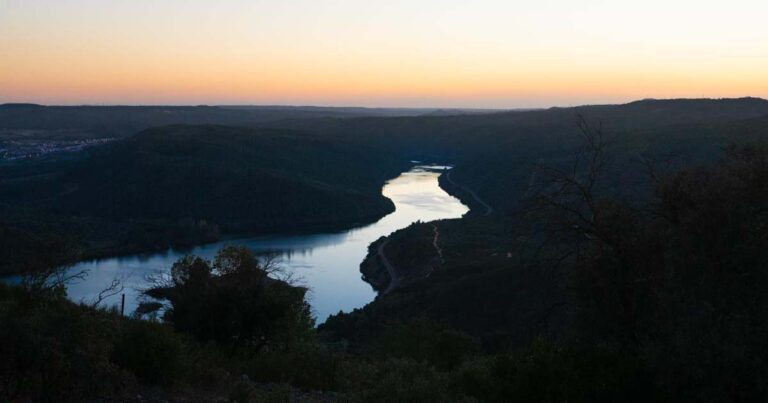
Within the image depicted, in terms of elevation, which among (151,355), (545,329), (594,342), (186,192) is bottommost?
(186,192)

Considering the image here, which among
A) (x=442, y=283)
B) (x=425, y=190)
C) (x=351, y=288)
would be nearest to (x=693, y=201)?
(x=442, y=283)

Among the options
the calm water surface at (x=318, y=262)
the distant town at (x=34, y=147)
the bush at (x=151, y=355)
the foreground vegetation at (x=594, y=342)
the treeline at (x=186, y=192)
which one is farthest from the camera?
the distant town at (x=34, y=147)

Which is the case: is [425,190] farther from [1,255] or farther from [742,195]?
[742,195]

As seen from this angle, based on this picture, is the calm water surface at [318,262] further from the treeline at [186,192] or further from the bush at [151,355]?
the bush at [151,355]

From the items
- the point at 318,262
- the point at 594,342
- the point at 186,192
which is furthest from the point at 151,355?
the point at 186,192

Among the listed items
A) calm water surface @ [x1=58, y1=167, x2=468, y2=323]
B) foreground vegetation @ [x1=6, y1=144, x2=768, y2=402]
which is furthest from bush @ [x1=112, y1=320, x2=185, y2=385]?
calm water surface @ [x1=58, y1=167, x2=468, y2=323]

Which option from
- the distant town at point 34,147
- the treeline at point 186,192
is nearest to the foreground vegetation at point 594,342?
the treeline at point 186,192

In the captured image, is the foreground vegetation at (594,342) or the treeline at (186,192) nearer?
the foreground vegetation at (594,342)

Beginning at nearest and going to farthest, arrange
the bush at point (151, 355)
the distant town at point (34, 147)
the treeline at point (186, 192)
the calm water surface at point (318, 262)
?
1. the bush at point (151, 355)
2. the calm water surface at point (318, 262)
3. the treeline at point (186, 192)
4. the distant town at point (34, 147)

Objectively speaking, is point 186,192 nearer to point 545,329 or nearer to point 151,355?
point 545,329
